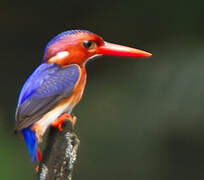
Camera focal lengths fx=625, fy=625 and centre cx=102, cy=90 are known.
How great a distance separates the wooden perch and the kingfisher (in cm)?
8

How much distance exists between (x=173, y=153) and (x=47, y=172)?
6.78 ft

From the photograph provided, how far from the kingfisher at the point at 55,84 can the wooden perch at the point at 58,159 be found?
8cm

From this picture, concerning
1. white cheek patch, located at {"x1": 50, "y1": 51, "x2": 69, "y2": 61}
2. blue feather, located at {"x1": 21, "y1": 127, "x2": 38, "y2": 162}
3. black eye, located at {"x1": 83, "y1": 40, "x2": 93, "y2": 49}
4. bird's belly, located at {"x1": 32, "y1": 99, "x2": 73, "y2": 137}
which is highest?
black eye, located at {"x1": 83, "y1": 40, "x2": 93, "y2": 49}

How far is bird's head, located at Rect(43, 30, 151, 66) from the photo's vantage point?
5.61ft

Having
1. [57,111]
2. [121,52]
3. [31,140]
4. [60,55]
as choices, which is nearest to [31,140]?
[31,140]

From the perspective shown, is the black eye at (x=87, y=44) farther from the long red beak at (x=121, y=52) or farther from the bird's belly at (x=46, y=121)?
the bird's belly at (x=46, y=121)

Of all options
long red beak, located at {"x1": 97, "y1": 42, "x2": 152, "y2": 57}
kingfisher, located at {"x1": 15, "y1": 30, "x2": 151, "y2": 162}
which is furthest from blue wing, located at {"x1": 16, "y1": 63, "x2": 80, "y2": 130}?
long red beak, located at {"x1": 97, "y1": 42, "x2": 152, "y2": 57}

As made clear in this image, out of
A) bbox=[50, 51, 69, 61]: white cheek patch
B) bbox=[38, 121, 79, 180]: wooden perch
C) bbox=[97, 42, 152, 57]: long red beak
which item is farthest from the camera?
bbox=[97, 42, 152, 57]: long red beak

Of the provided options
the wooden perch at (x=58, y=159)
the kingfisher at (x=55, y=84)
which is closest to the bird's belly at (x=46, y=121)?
the kingfisher at (x=55, y=84)

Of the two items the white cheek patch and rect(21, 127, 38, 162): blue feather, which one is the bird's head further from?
rect(21, 127, 38, 162): blue feather

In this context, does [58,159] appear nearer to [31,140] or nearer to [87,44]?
[31,140]

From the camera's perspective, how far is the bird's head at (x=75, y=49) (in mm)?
1710

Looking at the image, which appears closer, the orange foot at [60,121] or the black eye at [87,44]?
the orange foot at [60,121]

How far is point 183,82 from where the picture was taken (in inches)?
128
